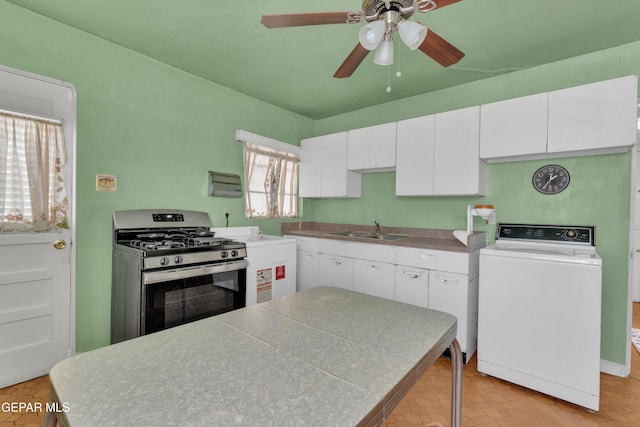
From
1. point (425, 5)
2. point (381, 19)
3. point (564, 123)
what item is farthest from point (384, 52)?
point (564, 123)

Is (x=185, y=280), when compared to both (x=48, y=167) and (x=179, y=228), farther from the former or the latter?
(x=48, y=167)

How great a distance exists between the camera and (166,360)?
0.87m

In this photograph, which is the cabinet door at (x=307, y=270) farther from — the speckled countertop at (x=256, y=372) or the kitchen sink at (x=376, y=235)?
the speckled countertop at (x=256, y=372)

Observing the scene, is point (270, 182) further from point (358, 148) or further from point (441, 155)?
point (441, 155)

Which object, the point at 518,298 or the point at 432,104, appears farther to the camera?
Result: the point at 432,104

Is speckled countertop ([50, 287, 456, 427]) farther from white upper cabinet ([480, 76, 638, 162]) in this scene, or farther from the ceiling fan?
white upper cabinet ([480, 76, 638, 162])

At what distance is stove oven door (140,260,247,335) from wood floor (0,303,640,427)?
32.6 inches

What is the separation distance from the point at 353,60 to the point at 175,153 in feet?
6.89

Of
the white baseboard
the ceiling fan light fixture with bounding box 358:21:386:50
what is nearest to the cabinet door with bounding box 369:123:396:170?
the ceiling fan light fixture with bounding box 358:21:386:50

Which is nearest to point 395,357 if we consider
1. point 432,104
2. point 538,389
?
point 538,389

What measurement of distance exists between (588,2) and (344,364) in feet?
8.99

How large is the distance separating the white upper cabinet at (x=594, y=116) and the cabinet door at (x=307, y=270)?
2564 millimetres

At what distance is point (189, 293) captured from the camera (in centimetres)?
244

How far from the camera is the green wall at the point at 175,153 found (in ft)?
7.98
